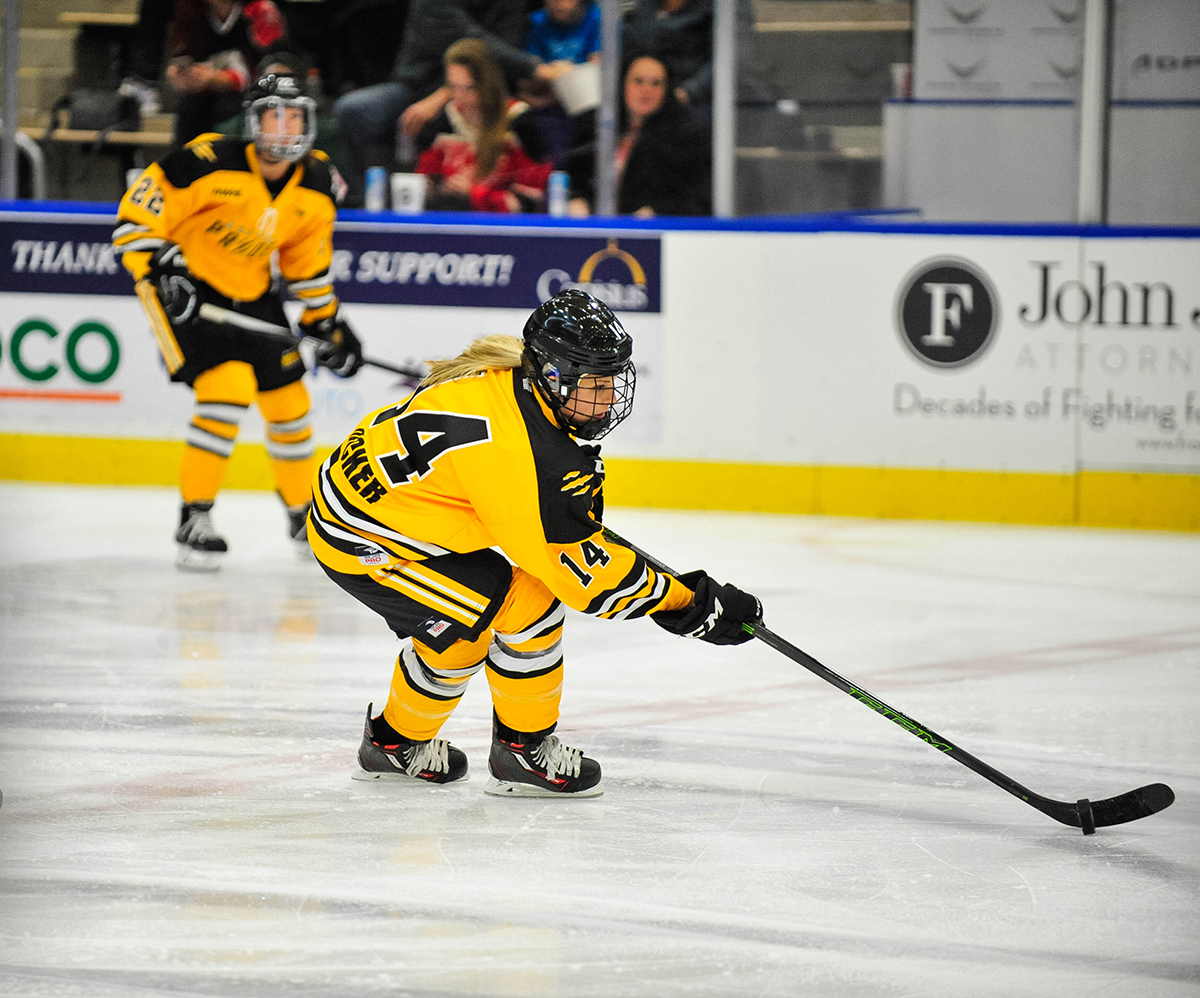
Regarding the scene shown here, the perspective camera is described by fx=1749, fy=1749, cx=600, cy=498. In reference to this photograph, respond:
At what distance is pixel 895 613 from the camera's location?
4.59 m

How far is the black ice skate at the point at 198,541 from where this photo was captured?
506 centimetres

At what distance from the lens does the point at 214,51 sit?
6922 mm

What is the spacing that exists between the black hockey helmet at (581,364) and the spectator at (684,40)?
147 inches

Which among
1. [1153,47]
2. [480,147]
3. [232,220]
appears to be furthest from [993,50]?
[232,220]

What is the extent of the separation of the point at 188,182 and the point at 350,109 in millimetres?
1865

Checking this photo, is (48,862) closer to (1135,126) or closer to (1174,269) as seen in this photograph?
(1174,269)

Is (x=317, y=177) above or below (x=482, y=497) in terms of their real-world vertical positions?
above

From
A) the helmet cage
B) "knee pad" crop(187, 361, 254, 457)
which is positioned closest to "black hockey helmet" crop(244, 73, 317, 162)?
the helmet cage

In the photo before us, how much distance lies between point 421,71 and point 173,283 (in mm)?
2126

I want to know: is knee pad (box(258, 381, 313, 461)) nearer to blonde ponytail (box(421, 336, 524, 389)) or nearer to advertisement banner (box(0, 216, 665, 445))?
advertisement banner (box(0, 216, 665, 445))

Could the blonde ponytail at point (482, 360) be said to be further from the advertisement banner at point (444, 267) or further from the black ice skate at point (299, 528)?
the advertisement banner at point (444, 267)

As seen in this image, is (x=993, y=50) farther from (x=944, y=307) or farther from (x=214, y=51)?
(x=214, y=51)

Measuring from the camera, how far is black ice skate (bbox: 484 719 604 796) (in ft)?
9.91

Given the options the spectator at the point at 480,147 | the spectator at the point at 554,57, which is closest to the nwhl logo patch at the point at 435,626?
the spectator at the point at 480,147
